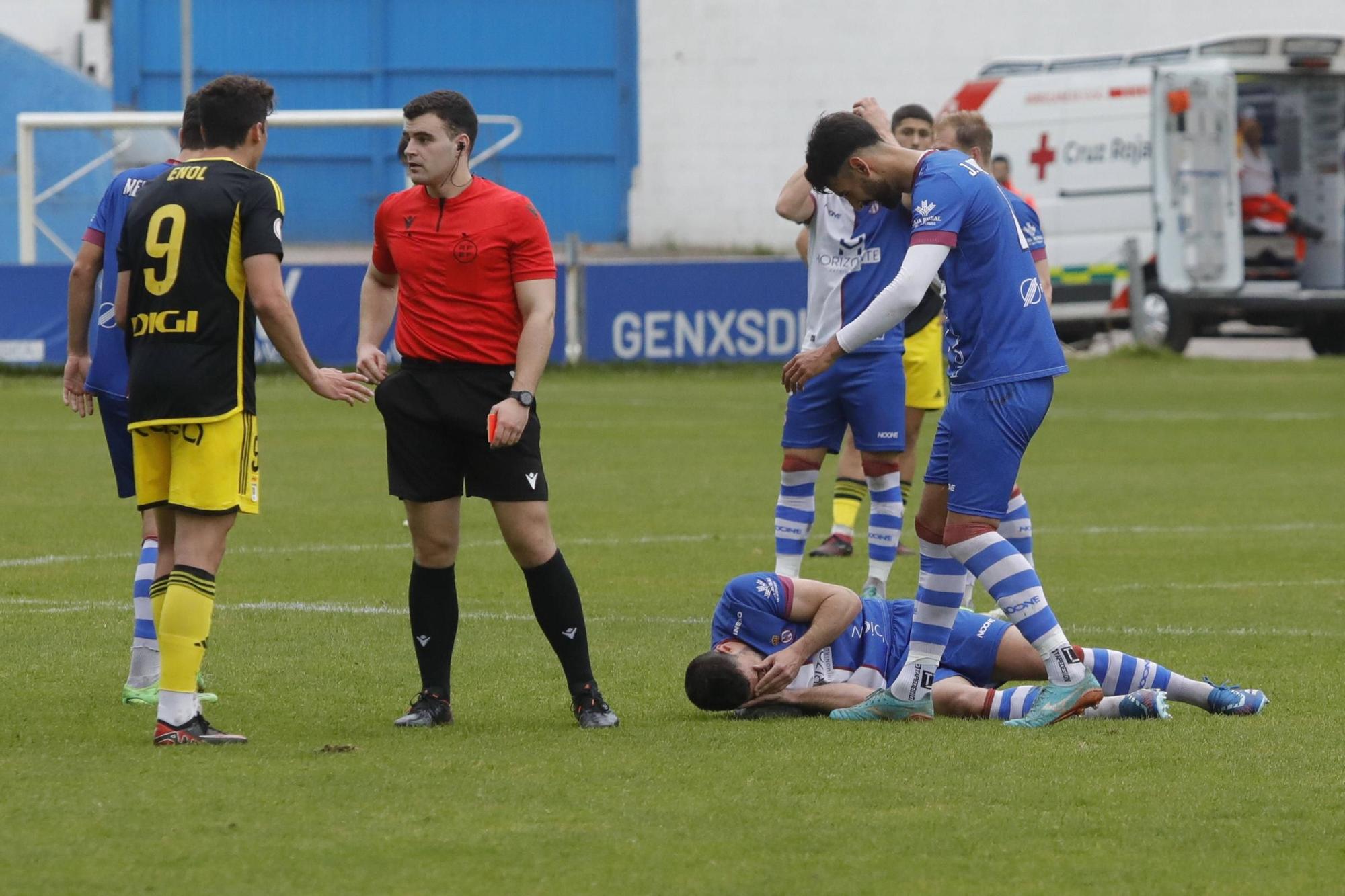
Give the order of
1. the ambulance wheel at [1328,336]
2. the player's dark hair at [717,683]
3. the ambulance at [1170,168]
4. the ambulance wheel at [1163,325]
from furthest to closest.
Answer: the ambulance wheel at [1328,336]
the ambulance wheel at [1163,325]
the ambulance at [1170,168]
the player's dark hair at [717,683]

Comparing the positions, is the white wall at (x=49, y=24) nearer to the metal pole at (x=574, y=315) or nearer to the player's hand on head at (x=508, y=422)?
the metal pole at (x=574, y=315)

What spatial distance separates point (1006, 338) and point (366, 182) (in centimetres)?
3882

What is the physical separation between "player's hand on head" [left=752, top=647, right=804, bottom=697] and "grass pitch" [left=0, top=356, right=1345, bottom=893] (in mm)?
137

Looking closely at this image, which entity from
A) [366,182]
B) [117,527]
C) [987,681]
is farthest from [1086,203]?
[366,182]

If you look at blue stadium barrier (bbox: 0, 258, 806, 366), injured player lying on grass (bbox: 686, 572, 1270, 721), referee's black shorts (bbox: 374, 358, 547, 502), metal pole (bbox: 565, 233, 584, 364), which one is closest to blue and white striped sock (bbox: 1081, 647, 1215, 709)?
injured player lying on grass (bbox: 686, 572, 1270, 721)

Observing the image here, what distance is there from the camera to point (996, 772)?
5.75m

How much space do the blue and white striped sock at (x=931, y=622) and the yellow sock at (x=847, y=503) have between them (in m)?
4.48

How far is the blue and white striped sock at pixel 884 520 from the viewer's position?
9.33m

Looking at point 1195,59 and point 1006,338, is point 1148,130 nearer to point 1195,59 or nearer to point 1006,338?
point 1195,59

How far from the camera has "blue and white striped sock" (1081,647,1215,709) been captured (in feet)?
22.1

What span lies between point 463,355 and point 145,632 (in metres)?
1.63

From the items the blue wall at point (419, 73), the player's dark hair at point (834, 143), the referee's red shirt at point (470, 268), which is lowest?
the referee's red shirt at point (470, 268)

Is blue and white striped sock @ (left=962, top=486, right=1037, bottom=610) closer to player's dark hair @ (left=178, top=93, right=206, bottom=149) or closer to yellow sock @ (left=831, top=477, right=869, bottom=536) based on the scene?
yellow sock @ (left=831, top=477, right=869, bottom=536)

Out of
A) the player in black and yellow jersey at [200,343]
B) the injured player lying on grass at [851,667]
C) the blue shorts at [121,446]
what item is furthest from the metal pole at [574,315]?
the player in black and yellow jersey at [200,343]
